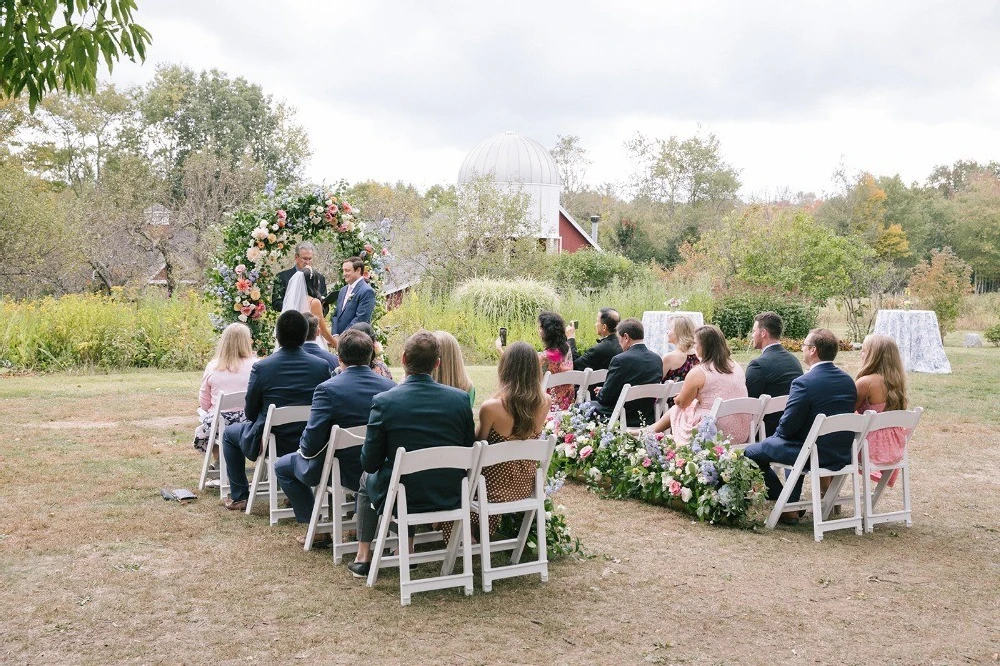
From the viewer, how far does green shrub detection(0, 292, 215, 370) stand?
15.5 m

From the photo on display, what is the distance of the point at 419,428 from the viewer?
4.79m

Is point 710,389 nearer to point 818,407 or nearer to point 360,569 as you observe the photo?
point 818,407

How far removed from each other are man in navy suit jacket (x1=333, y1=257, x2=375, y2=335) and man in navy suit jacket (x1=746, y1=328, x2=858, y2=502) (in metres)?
4.94

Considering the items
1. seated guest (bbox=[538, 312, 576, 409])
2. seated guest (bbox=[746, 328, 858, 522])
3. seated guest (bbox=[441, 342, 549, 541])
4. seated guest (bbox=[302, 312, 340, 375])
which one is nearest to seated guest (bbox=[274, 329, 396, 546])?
seated guest (bbox=[441, 342, 549, 541])

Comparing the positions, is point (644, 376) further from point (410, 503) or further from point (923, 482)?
point (410, 503)

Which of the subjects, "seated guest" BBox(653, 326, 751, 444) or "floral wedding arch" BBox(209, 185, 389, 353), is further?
"floral wedding arch" BBox(209, 185, 389, 353)

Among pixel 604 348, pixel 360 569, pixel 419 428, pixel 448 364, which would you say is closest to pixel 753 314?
pixel 604 348

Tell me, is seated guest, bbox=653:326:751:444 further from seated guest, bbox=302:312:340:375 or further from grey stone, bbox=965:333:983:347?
grey stone, bbox=965:333:983:347

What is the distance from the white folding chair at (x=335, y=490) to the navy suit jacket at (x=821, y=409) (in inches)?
119

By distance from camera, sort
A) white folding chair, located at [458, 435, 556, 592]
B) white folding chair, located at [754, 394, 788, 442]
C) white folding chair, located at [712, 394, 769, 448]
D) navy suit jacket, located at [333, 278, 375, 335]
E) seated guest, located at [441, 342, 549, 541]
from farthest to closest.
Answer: navy suit jacket, located at [333, 278, 375, 335], white folding chair, located at [754, 394, 788, 442], white folding chair, located at [712, 394, 769, 448], seated guest, located at [441, 342, 549, 541], white folding chair, located at [458, 435, 556, 592]

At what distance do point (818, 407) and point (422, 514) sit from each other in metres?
3.07

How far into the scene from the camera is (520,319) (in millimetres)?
19484

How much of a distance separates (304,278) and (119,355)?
7280 millimetres

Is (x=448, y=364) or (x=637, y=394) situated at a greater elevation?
(x=448, y=364)
